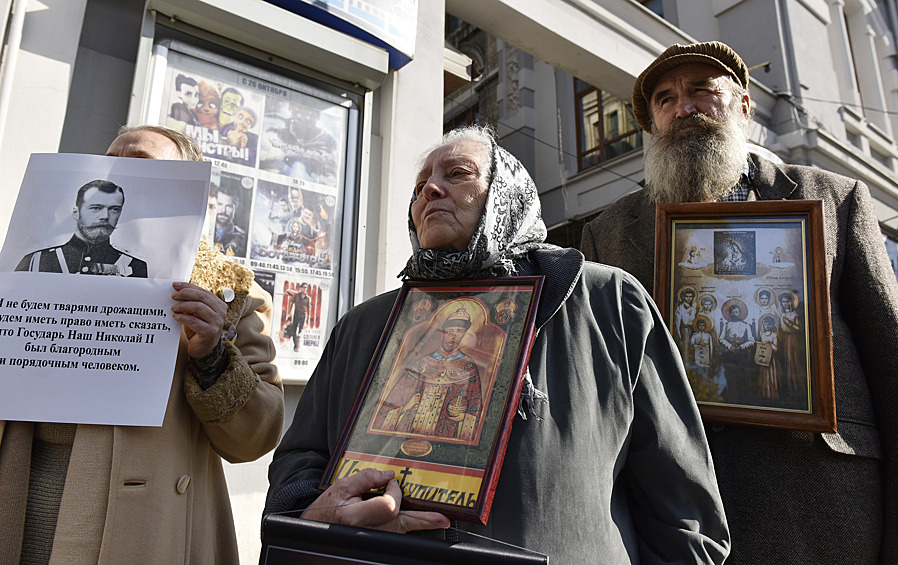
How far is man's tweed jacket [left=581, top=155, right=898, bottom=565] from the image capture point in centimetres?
161

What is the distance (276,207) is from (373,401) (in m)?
1.95

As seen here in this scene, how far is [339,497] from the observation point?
3.79 feet

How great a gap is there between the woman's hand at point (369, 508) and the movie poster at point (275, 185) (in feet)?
6.27

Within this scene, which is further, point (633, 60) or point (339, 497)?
point (633, 60)

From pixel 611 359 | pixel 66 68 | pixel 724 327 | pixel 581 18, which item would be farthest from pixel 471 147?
pixel 581 18

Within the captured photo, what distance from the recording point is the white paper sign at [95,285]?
4.66ft

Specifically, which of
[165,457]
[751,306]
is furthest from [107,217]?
[751,306]

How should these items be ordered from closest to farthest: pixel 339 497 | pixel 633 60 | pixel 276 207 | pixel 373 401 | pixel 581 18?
pixel 339 497
pixel 373 401
pixel 276 207
pixel 581 18
pixel 633 60

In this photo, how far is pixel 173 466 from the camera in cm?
151

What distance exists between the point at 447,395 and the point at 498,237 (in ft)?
1.52

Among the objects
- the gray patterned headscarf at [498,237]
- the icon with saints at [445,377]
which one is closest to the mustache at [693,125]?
the gray patterned headscarf at [498,237]

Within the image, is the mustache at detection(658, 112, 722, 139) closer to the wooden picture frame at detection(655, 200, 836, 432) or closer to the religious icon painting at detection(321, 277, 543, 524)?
the wooden picture frame at detection(655, 200, 836, 432)

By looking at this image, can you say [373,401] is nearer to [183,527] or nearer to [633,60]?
[183,527]

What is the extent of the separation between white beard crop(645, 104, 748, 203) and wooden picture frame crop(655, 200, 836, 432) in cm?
23
